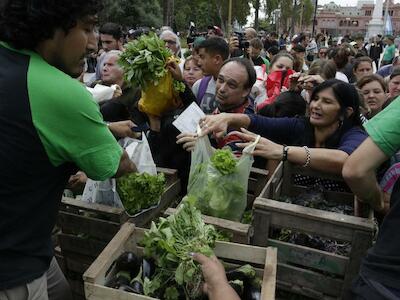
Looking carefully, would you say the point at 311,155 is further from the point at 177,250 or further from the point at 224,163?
the point at 177,250

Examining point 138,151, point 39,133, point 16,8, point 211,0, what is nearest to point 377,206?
point 138,151

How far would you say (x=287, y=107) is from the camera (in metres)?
3.71

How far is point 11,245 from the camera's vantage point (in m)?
1.49

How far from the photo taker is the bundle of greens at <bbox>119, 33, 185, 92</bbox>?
265 cm

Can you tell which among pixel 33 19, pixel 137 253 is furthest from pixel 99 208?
pixel 33 19

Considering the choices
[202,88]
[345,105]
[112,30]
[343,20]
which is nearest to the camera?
[345,105]

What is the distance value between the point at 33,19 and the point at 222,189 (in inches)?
51.8

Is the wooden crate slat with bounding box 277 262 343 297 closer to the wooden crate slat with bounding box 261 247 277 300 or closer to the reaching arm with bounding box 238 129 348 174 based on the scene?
the wooden crate slat with bounding box 261 247 277 300

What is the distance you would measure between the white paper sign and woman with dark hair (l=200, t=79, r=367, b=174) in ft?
0.22

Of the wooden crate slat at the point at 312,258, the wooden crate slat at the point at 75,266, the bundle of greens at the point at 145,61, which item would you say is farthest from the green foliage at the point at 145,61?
the wooden crate slat at the point at 312,258

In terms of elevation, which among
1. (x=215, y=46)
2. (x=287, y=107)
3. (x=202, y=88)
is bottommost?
(x=287, y=107)

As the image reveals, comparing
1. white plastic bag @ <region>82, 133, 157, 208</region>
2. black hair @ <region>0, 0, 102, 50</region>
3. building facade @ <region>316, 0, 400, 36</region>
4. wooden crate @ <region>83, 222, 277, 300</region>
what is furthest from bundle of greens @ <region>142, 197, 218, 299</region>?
building facade @ <region>316, 0, 400, 36</region>

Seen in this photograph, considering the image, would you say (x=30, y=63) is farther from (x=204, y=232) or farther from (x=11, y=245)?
(x=204, y=232)

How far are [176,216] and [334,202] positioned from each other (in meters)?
1.28
